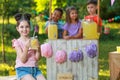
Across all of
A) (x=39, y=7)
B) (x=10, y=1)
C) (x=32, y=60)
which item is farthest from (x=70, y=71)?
(x=39, y=7)

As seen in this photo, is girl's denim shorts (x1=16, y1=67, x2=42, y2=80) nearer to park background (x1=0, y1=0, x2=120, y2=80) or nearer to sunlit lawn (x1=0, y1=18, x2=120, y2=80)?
park background (x1=0, y1=0, x2=120, y2=80)

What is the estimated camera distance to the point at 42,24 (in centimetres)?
784

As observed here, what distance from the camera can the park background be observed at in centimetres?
848

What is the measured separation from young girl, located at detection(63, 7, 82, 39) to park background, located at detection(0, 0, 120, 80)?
414 millimetres

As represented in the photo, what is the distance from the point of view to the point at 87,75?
5.98 metres

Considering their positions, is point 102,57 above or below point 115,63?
below

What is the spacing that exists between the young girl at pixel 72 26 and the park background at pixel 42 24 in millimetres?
414

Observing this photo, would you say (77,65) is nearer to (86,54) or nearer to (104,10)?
(86,54)

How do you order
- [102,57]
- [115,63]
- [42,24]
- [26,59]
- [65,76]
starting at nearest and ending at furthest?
[26,59]
[65,76]
[115,63]
[42,24]
[102,57]

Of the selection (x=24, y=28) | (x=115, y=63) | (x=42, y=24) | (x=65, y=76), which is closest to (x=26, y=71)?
(x=24, y=28)

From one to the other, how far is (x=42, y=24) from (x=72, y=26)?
1.86 metres

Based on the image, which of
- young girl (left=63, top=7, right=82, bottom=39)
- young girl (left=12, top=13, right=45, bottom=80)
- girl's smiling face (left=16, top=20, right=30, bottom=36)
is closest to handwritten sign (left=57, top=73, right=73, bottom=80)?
young girl (left=63, top=7, right=82, bottom=39)

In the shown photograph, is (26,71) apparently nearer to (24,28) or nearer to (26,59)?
(26,59)

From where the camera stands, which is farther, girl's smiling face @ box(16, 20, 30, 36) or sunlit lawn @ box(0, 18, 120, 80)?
sunlit lawn @ box(0, 18, 120, 80)
